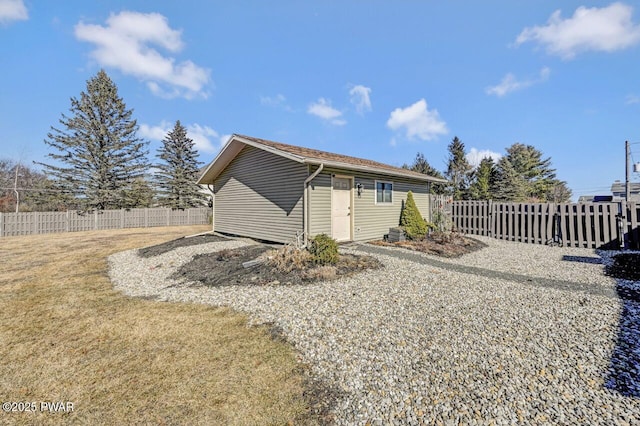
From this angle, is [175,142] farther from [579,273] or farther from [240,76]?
[579,273]

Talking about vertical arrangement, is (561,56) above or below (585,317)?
above

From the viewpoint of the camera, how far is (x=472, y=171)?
95.8 ft

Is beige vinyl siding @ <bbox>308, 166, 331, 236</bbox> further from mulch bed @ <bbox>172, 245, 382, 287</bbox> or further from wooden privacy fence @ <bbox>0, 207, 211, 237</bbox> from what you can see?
wooden privacy fence @ <bbox>0, 207, 211, 237</bbox>

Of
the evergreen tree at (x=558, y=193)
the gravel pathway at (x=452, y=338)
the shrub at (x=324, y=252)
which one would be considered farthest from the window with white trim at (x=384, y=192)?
the evergreen tree at (x=558, y=193)

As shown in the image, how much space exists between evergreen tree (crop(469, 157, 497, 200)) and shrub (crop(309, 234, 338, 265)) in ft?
87.9

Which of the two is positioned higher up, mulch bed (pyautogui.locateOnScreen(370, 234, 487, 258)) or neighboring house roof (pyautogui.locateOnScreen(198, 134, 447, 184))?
neighboring house roof (pyautogui.locateOnScreen(198, 134, 447, 184))

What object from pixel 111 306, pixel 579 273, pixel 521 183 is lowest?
pixel 111 306

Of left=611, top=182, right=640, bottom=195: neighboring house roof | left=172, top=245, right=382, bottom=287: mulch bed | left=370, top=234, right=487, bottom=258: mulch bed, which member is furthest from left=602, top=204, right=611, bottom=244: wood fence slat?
left=611, top=182, right=640, bottom=195: neighboring house roof

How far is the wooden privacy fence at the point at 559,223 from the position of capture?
8.66 meters

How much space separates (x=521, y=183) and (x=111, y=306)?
35.5 metres

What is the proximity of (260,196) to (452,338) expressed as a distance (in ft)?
26.1

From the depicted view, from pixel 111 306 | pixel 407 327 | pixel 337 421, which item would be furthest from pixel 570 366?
pixel 111 306

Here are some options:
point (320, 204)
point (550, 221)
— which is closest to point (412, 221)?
point (320, 204)

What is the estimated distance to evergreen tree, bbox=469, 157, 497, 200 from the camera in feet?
90.3
